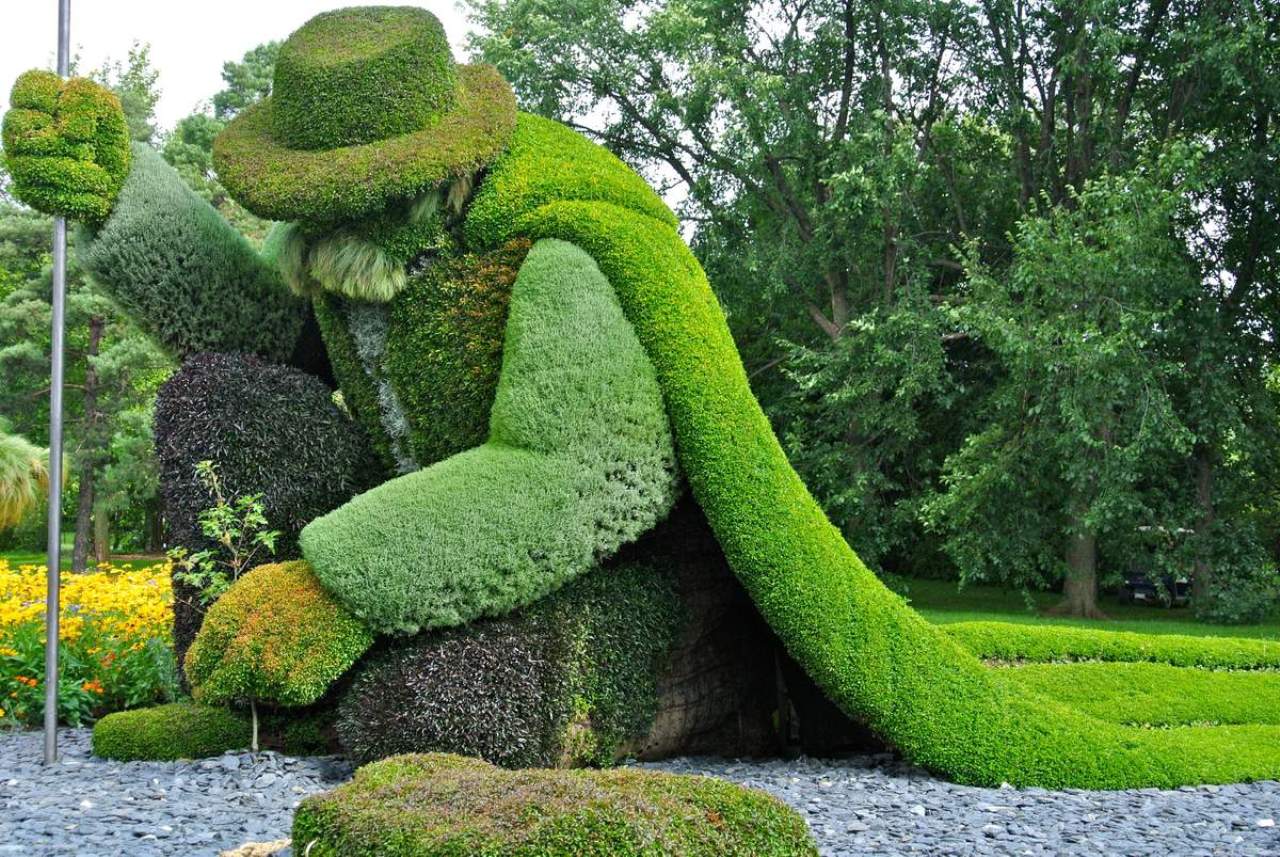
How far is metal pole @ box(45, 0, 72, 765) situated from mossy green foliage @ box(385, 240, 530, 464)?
4.97ft

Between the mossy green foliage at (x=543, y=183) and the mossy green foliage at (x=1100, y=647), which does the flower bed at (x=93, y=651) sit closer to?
the mossy green foliage at (x=543, y=183)

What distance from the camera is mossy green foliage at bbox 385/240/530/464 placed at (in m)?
5.04

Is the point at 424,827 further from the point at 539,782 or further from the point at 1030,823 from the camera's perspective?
the point at 1030,823

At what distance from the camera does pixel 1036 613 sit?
51.4 feet

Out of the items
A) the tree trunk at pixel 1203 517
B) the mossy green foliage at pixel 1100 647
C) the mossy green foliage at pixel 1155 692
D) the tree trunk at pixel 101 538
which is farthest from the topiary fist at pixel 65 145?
the tree trunk at pixel 101 538

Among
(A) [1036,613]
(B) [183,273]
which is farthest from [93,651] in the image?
(A) [1036,613]

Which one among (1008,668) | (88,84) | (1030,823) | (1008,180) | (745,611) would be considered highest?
(1008,180)

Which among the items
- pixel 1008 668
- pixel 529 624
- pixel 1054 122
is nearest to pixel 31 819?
pixel 529 624

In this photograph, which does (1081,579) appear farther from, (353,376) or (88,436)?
(88,436)

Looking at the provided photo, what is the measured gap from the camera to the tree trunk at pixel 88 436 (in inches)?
749

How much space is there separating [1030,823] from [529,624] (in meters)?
2.17

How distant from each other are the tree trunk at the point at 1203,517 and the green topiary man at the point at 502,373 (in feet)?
33.3

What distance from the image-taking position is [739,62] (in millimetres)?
16453

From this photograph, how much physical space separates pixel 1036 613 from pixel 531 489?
12.9 meters
